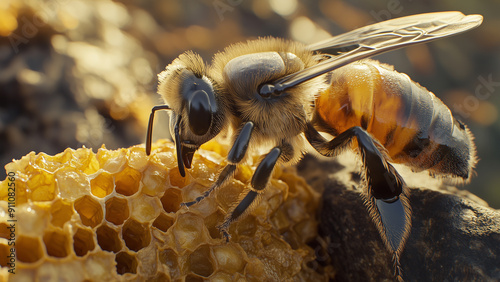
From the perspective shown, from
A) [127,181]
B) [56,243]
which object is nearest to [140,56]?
[127,181]

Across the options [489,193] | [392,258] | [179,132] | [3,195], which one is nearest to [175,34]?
[179,132]

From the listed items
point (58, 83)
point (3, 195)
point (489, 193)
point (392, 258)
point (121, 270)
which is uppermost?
point (58, 83)

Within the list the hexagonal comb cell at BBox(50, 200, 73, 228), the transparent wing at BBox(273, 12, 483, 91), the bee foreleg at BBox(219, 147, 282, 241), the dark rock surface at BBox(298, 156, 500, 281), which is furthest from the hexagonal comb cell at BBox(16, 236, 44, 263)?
the dark rock surface at BBox(298, 156, 500, 281)

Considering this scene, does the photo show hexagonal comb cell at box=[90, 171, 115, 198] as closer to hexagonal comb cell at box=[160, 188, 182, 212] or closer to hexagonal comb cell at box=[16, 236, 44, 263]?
hexagonal comb cell at box=[160, 188, 182, 212]

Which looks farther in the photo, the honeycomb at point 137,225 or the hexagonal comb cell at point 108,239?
the hexagonal comb cell at point 108,239

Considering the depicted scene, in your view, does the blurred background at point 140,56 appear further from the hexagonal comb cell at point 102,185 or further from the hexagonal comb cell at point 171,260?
the hexagonal comb cell at point 171,260

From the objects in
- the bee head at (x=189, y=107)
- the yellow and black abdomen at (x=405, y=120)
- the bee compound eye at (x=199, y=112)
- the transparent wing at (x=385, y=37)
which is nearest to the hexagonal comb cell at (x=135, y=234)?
the bee head at (x=189, y=107)

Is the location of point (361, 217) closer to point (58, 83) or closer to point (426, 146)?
point (426, 146)

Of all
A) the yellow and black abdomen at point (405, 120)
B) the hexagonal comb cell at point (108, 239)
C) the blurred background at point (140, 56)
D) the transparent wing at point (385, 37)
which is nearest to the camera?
the hexagonal comb cell at point (108, 239)
